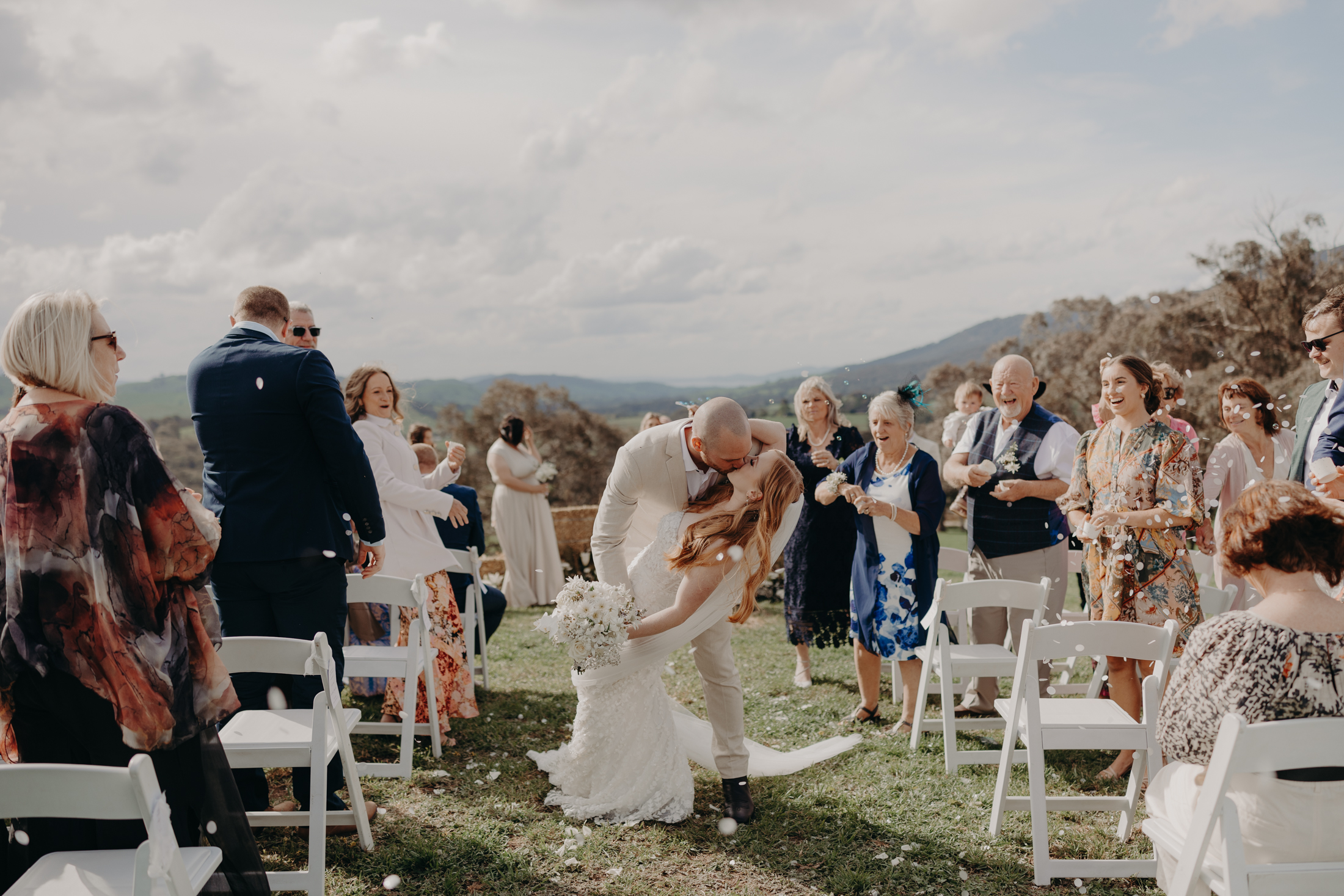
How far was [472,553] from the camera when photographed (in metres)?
6.64

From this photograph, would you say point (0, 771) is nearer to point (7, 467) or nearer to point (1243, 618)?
point (7, 467)

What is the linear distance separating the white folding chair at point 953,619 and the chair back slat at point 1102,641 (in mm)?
2047

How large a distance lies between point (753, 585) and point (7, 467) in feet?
9.34

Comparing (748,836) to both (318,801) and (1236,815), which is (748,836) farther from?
(1236,815)

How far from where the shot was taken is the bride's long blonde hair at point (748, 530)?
391cm

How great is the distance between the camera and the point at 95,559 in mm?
2352

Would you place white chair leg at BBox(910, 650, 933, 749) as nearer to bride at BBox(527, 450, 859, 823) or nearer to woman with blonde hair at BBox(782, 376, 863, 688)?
woman with blonde hair at BBox(782, 376, 863, 688)

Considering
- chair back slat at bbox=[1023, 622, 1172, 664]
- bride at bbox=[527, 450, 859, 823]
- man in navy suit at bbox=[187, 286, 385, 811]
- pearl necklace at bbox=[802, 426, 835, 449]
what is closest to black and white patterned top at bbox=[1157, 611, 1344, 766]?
chair back slat at bbox=[1023, 622, 1172, 664]

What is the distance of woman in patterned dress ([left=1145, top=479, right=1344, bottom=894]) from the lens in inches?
97.0

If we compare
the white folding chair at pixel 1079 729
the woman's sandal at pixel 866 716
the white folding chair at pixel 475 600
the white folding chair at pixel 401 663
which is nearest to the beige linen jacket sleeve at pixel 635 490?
the white folding chair at pixel 401 663

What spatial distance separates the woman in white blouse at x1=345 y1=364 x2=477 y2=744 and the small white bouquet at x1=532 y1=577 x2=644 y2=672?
63.1 inches

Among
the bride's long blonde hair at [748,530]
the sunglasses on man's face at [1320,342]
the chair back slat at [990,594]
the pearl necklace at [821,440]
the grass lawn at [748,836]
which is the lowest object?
the grass lawn at [748,836]

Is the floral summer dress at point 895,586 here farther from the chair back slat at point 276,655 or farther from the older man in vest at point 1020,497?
the chair back slat at point 276,655

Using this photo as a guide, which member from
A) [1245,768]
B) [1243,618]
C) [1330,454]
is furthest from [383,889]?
[1330,454]
